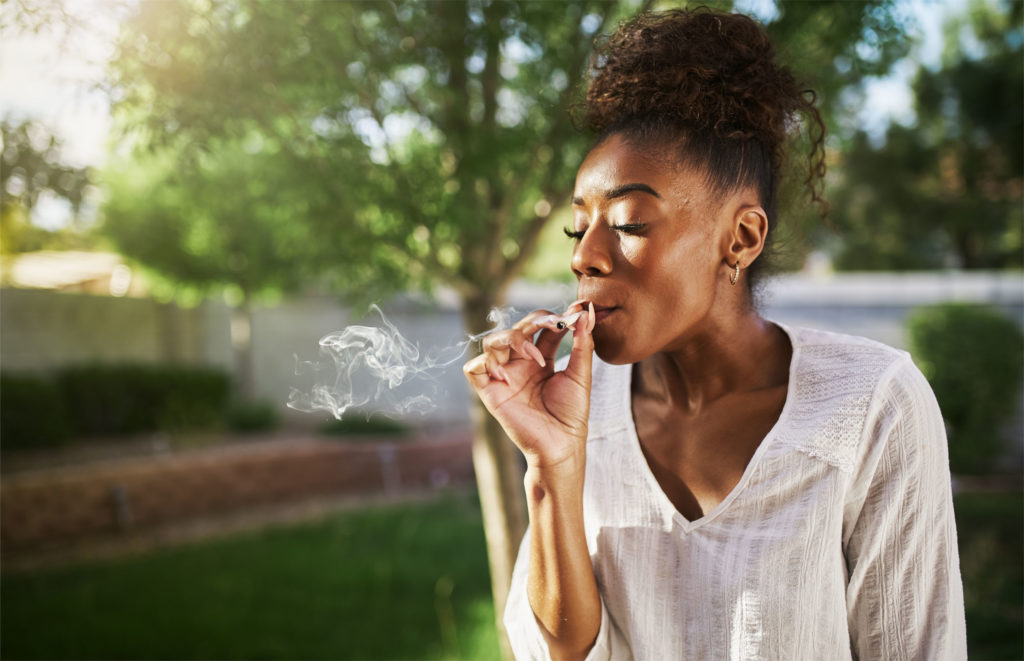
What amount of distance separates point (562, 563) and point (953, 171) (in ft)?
52.1

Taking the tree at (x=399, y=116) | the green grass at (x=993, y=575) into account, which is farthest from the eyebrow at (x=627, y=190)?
the green grass at (x=993, y=575)

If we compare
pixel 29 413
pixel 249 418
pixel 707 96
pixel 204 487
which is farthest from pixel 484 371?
pixel 249 418

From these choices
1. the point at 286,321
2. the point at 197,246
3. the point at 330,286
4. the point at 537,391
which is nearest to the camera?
the point at 537,391

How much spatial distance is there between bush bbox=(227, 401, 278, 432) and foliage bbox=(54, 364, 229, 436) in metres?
0.21

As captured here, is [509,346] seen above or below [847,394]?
above

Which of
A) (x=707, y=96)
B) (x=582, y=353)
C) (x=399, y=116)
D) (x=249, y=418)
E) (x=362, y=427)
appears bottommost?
(x=362, y=427)

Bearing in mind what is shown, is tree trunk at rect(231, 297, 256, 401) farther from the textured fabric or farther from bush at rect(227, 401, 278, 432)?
the textured fabric

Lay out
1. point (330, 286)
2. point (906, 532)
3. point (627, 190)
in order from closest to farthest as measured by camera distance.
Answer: point (906, 532), point (627, 190), point (330, 286)

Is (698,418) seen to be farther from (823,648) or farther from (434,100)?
(434,100)

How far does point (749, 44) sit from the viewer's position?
5.65 ft

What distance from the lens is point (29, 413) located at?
879 centimetres

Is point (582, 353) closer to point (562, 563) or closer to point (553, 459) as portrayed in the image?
point (553, 459)

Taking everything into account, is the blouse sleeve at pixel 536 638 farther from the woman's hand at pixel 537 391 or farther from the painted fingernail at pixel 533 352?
the painted fingernail at pixel 533 352

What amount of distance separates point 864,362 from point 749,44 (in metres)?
0.74
